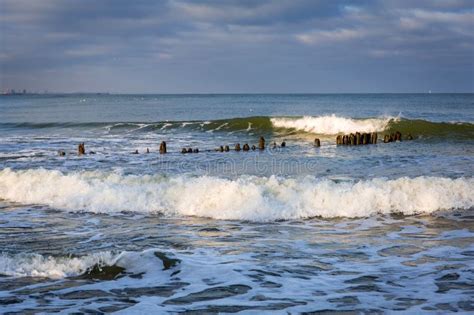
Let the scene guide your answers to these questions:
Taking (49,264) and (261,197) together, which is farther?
(261,197)

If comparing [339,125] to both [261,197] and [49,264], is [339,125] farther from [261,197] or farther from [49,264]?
[49,264]

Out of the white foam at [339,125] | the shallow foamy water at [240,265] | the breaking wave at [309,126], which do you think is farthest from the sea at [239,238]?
the white foam at [339,125]

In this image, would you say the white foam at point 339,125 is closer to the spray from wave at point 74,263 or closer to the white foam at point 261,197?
the white foam at point 261,197

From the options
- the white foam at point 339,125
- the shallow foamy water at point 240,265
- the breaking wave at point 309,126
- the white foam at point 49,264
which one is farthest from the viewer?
the white foam at point 339,125

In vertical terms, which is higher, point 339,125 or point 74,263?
point 339,125

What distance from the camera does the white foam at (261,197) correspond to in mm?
11797

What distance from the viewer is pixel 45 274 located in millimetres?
7176

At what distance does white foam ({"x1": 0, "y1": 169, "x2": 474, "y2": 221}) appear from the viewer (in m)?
11.8

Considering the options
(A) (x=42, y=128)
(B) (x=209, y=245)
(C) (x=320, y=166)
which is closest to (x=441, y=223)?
(B) (x=209, y=245)

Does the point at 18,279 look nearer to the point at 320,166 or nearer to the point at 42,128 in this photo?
the point at 320,166

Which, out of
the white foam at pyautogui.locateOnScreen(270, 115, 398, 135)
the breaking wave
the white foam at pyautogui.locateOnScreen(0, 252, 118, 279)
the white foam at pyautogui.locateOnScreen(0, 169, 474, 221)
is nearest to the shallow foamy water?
the white foam at pyautogui.locateOnScreen(0, 252, 118, 279)

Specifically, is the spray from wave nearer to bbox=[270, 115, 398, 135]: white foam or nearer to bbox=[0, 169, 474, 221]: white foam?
bbox=[0, 169, 474, 221]: white foam

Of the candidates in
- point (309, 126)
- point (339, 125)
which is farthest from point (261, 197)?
point (309, 126)

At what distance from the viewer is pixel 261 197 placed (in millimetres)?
12211
